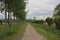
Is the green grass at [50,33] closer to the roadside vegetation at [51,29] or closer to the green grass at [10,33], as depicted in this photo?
the roadside vegetation at [51,29]

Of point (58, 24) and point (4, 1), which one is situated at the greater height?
point (4, 1)

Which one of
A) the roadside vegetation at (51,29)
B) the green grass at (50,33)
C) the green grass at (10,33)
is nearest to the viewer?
the green grass at (10,33)

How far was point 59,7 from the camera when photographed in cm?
11319

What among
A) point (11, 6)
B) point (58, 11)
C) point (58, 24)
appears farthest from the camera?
point (58, 11)

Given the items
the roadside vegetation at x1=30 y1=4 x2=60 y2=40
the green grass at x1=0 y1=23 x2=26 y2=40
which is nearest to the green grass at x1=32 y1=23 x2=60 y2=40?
the roadside vegetation at x1=30 y1=4 x2=60 y2=40

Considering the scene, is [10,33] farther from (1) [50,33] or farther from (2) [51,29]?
(2) [51,29]

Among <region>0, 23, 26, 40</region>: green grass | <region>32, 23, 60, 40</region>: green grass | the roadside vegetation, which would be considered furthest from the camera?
the roadside vegetation

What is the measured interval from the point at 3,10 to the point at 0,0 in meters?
1.66

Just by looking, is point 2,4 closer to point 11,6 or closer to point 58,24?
point 11,6

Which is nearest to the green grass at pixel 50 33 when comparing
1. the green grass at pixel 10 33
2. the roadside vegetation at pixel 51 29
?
the roadside vegetation at pixel 51 29

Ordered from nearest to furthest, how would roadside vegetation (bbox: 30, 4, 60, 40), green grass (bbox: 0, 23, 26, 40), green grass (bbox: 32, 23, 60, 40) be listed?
1. green grass (bbox: 0, 23, 26, 40)
2. green grass (bbox: 32, 23, 60, 40)
3. roadside vegetation (bbox: 30, 4, 60, 40)

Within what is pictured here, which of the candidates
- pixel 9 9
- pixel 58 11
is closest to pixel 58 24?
pixel 9 9

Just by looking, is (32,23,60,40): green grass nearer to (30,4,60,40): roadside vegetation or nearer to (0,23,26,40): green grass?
(30,4,60,40): roadside vegetation

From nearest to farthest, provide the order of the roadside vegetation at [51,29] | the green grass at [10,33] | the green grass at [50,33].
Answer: the green grass at [10,33], the green grass at [50,33], the roadside vegetation at [51,29]
